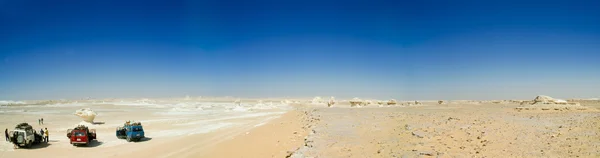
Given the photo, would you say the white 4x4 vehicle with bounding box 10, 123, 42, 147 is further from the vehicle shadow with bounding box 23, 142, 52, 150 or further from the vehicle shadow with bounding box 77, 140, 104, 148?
the vehicle shadow with bounding box 77, 140, 104, 148

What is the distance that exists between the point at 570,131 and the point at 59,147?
31322mm

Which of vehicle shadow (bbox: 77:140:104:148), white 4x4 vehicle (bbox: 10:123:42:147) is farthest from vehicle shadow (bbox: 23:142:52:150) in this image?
vehicle shadow (bbox: 77:140:104:148)

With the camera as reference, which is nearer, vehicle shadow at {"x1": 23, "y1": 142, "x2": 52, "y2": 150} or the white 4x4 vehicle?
the white 4x4 vehicle

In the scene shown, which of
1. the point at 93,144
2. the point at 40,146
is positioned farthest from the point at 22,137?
the point at 93,144

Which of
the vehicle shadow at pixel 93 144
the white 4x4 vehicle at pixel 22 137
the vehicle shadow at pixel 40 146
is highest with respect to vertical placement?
the white 4x4 vehicle at pixel 22 137

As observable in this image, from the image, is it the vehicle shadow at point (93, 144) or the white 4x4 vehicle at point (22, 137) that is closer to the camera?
the white 4x4 vehicle at point (22, 137)

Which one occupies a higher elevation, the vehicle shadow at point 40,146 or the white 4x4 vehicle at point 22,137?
the white 4x4 vehicle at point 22,137

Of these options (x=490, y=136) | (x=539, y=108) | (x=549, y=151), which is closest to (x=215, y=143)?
(x=490, y=136)

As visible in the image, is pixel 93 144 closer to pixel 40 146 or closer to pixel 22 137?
pixel 40 146

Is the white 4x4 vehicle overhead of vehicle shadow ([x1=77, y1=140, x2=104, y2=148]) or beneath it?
overhead

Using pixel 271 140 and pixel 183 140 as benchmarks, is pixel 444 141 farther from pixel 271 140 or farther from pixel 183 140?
pixel 183 140

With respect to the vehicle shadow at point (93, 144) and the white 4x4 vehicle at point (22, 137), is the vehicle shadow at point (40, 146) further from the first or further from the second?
the vehicle shadow at point (93, 144)

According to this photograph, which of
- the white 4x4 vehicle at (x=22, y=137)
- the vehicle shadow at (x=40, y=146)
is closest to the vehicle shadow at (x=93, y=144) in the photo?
the vehicle shadow at (x=40, y=146)

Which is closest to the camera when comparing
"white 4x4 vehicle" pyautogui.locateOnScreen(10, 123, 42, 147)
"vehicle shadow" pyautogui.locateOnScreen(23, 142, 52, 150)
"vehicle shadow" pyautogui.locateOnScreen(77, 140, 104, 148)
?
"white 4x4 vehicle" pyautogui.locateOnScreen(10, 123, 42, 147)
